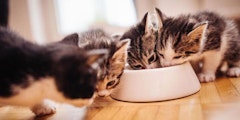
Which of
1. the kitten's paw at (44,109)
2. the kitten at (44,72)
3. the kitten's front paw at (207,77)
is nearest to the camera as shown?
the kitten at (44,72)

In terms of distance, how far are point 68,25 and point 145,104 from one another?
1.86 meters

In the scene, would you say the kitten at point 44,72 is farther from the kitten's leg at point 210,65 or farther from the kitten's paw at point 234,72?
the kitten's paw at point 234,72

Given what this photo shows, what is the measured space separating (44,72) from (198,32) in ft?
2.55

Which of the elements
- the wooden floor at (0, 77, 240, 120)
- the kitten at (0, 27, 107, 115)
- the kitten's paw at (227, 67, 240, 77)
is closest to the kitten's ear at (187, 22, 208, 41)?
the wooden floor at (0, 77, 240, 120)

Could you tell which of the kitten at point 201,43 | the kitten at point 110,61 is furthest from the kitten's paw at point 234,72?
the kitten at point 110,61

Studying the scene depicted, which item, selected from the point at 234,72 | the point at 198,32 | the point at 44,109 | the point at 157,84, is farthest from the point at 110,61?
the point at 234,72

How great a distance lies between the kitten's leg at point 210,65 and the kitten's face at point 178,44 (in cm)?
16

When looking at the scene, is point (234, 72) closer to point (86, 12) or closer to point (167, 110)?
point (167, 110)

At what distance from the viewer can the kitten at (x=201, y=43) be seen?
1.33 m

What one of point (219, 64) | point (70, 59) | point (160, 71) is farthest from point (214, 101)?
point (70, 59)

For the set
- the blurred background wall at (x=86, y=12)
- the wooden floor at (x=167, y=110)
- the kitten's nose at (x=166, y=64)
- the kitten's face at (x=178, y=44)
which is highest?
the blurred background wall at (x=86, y=12)

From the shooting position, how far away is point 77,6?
9.28ft

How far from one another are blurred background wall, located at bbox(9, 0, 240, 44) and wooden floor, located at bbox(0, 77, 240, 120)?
3.72 feet

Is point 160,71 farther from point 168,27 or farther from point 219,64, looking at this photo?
point 219,64
